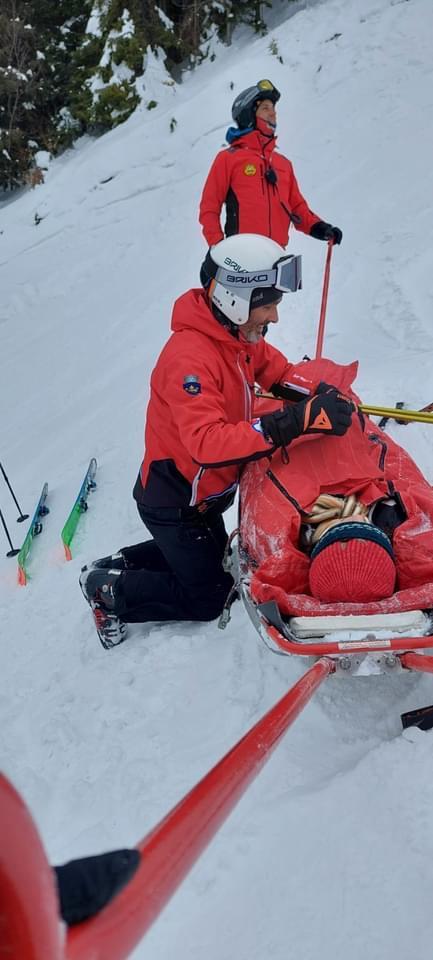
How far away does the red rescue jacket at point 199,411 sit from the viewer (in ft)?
8.33

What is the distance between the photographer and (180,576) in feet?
10.6

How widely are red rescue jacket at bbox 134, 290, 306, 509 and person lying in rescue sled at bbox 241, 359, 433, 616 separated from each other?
17 centimetres

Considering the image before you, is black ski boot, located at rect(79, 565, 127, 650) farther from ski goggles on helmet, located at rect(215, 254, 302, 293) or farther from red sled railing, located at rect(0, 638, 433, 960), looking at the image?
red sled railing, located at rect(0, 638, 433, 960)

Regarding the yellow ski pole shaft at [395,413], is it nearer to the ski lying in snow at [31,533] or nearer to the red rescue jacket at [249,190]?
the ski lying in snow at [31,533]

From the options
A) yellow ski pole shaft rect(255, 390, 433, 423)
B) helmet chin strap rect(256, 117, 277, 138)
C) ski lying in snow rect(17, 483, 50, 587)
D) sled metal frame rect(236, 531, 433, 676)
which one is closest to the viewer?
sled metal frame rect(236, 531, 433, 676)

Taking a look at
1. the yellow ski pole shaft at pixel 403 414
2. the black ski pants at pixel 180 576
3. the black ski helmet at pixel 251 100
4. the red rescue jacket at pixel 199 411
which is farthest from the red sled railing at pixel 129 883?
the black ski helmet at pixel 251 100

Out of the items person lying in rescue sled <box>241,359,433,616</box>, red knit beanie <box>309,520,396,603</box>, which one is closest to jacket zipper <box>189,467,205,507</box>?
person lying in rescue sled <box>241,359,433,616</box>

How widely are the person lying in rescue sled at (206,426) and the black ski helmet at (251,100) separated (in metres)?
2.75

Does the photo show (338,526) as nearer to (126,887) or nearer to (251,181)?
(126,887)

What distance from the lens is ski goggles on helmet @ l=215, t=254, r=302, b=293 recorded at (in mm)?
2652

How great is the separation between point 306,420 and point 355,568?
2.02 ft

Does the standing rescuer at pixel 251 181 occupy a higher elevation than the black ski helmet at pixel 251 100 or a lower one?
lower

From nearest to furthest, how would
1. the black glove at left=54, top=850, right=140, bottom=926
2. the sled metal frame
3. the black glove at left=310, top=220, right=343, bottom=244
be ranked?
the black glove at left=54, top=850, right=140, bottom=926 → the sled metal frame → the black glove at left=310, top=220, right=343, bottom=244

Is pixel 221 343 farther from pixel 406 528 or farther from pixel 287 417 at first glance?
pixel 406 528
